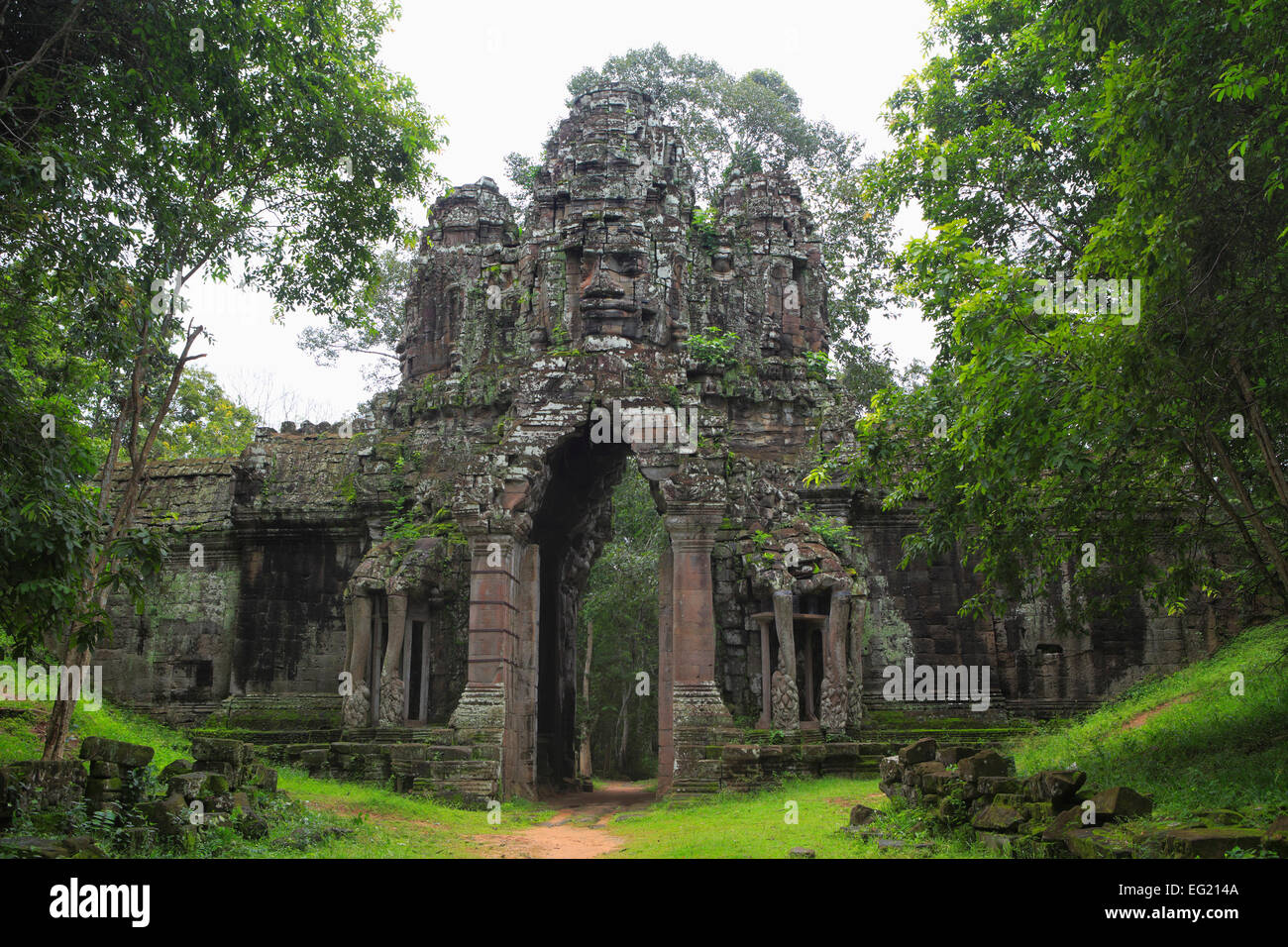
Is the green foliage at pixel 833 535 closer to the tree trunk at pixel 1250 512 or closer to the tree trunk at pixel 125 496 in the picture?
the tree trunk at pixel 1250 512

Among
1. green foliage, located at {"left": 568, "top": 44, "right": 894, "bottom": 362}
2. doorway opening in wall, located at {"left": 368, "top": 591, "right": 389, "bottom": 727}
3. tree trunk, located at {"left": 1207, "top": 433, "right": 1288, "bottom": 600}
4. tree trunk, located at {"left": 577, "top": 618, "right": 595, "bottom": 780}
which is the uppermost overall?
green foliage, located at {"left": 568, "top": 44, "right": 894, "bottom": 362}

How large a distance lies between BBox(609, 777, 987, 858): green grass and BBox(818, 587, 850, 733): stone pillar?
3.16 feet

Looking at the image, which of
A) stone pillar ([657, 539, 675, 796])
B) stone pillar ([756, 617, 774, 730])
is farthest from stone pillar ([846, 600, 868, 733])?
stone pillar ([657, 539, 675, 796])

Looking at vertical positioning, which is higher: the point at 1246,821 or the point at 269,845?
the point at 1246,821

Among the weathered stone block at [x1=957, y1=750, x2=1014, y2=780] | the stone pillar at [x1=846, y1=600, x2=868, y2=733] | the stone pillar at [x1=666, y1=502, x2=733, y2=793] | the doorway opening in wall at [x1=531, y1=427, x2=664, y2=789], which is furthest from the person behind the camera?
the doorway opening in wall at [x1=531, y1=427, x2=664, y2=789]

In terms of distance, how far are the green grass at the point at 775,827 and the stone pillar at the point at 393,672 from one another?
4.35 metres

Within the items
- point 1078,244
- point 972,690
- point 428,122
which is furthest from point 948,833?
point 428,122

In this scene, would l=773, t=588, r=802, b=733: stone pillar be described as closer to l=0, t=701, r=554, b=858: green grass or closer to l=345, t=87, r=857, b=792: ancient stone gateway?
l=345, t=87, r=857, b=792: ancient stone gateway

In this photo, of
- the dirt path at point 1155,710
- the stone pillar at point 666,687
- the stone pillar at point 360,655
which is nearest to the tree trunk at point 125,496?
the stone pillar at point 360,655

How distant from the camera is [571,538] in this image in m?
19.1

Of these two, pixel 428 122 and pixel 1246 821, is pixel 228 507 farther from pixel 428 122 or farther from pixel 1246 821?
pixel 1246 821

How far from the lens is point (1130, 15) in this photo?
936 centimetres

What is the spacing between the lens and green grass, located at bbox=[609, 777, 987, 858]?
8391 millimetres

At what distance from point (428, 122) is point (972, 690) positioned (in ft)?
41.7
